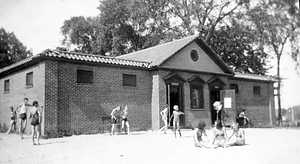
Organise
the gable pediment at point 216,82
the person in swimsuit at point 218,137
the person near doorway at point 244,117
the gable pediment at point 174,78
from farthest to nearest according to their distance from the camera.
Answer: the person near doorway at point 244,117 < the gable pediment at point 216,82 < the gable pediment at point 174,78 < the person in swimsuit at point 218,137

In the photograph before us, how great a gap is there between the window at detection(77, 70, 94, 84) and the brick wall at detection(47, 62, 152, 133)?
17 cm

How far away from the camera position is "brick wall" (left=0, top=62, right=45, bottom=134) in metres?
14.4

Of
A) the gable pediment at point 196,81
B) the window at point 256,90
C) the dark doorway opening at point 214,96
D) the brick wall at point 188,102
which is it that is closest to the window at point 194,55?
the brick wall at point 188,102

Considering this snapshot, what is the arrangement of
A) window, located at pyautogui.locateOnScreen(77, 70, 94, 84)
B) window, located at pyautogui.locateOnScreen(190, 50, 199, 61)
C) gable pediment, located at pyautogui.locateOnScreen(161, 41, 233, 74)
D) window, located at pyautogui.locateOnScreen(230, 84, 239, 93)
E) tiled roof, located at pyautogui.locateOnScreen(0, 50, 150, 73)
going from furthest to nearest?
window, located at pyautogui.locateOnScreen(230, 84, 239, 93), window, located at pyautogui.locateOnScreen(190, 50, 199, 61), gable pediment, located at pyautogui.locateOnScreen(161, 41, 233, 74), window, located at pyautogui.locateOnScreen(77, 70, 94, 84), tiled roof, located at pyautogui.locateOnScreen(0, 50, 150, 73)

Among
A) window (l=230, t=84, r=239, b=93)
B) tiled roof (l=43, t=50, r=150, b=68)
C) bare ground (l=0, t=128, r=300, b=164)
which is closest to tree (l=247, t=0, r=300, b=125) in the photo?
window (l=230, t=84, r=239, b=93)

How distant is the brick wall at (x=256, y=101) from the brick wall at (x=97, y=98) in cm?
896

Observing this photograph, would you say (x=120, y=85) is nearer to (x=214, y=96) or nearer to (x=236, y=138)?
(x=214, y=96)

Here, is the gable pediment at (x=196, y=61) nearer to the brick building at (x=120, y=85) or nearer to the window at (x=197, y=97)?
the brick building at (x=120, y=85)

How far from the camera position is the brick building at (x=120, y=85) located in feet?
47.4

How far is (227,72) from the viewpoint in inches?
878

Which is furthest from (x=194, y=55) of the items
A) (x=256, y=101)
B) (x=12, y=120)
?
(x=12, y=120)

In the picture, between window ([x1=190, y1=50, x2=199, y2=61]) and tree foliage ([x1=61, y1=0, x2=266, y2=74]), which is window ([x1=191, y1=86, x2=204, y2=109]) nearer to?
window ([x1=190, y1=50, x2=199, y2=61])

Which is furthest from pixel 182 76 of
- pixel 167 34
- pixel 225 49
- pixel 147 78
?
pixel 225 49

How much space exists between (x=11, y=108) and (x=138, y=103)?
6852 millimetres
